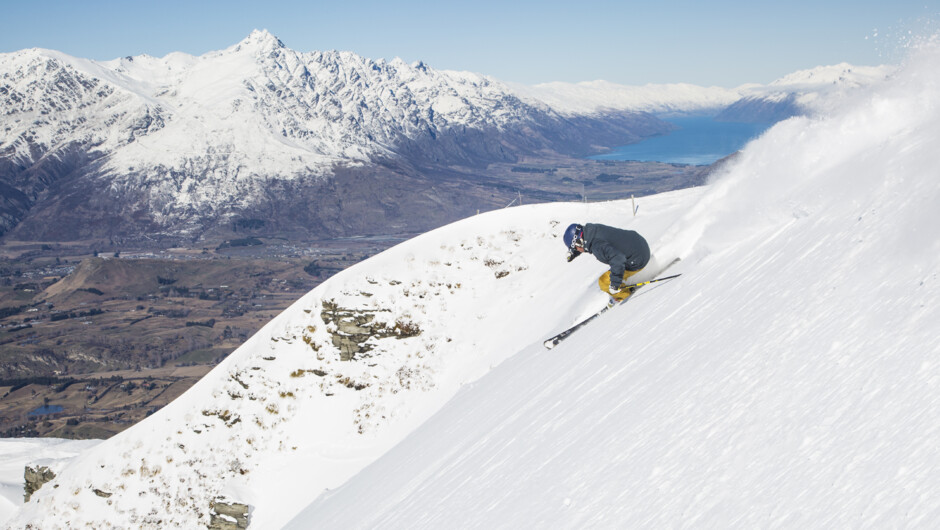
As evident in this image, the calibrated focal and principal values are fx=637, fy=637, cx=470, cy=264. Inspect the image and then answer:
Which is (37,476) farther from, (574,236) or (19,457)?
(19,457)

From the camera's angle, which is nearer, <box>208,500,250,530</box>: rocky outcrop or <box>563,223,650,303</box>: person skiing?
<box>563,223,650,303</box>: person skiing

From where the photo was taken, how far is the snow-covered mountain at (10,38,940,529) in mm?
4383

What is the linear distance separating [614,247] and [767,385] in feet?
31.0

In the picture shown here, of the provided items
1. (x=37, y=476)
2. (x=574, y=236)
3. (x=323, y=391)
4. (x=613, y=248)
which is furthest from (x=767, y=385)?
(x=37, y=476)

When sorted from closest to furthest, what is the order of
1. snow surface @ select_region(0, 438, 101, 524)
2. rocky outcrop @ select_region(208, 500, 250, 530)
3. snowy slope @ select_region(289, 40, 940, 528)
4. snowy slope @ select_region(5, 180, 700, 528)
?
snowy slope @ select_region(289, 40, 940, 528)
rocky outcrop @ select_region(208, 500, 250, 530)
snowy slope @ select_region(5, 180, 700, 528)
snow surface @ select_region(0, 438, 101, 524)

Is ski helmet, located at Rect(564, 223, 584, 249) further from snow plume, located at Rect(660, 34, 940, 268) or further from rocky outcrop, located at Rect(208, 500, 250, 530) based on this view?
rocky outcrop, located at Rect(208, 500, 250, 530)

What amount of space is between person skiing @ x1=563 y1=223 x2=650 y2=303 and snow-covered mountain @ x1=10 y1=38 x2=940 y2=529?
110 centimetres

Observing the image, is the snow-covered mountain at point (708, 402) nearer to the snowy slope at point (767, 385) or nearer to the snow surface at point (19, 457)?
the snowy slope at point (767, 385)

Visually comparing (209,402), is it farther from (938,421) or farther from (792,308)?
(938,421)

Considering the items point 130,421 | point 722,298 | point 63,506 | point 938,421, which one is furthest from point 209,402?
point 130,421

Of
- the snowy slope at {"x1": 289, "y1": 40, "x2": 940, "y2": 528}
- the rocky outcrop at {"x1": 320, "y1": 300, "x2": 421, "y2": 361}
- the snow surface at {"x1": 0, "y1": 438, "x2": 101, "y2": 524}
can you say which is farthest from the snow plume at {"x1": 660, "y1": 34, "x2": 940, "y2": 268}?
the snow surface at {"x1": 0, "y1": 438, "x2": 101, "y2": 524}

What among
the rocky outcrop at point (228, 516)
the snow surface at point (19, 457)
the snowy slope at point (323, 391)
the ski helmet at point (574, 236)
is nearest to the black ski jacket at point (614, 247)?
the ski helmet at point (574, 236)

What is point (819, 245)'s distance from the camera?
8305 mm

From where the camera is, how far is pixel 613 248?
14977mm
